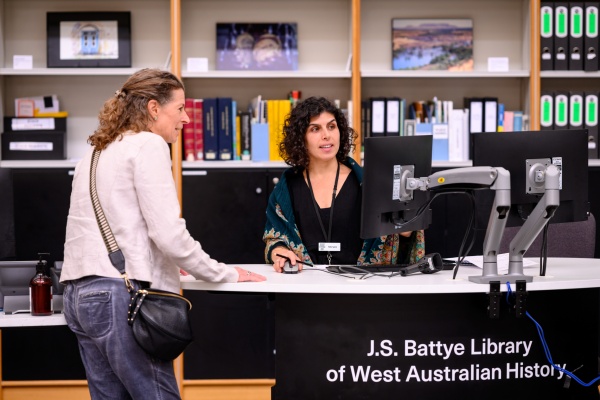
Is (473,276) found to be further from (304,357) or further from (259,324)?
(259,324)

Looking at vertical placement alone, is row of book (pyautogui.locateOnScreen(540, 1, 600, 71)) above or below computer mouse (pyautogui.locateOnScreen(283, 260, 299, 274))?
above

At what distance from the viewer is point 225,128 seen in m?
4.39

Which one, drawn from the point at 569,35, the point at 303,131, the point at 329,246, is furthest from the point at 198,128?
the point at 569,35

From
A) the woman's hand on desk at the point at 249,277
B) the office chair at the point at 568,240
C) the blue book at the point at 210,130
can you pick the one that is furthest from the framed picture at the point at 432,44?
the woman's hand on desk at the point at 249,277

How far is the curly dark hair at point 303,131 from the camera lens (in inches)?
130

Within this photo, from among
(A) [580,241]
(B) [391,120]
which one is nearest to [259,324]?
(B) [391,120]

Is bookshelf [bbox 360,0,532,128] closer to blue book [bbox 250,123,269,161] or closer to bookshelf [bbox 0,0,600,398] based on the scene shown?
bookshelf [bbox 0,0,600,398]

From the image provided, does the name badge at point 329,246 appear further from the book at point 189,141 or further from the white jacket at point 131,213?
the book at point 189,141

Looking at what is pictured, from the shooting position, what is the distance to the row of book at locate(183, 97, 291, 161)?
4371 millimetres

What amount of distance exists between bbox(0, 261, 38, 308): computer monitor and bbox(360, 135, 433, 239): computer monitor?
3.59ft

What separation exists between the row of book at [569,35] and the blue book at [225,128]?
172 cm

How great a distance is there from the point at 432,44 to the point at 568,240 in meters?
1.62

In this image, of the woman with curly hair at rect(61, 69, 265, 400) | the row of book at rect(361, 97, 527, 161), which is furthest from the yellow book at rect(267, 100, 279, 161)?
the woman with curly hair at rect(61, 69, 265, 400)

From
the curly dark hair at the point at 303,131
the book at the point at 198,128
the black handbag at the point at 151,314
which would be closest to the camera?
the black handbag at the point at 151,314
